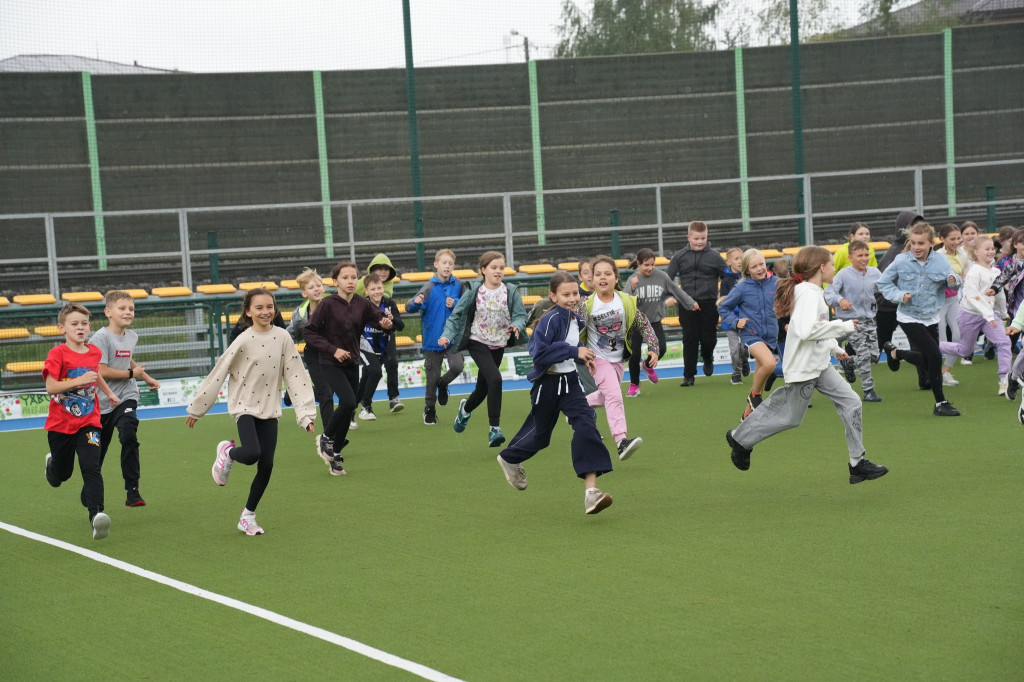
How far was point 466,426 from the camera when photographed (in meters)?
13.0

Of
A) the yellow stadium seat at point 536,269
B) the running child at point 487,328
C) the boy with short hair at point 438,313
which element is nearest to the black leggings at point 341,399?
the running child at point 487,328

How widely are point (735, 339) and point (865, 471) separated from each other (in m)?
7.25

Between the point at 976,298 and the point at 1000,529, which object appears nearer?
the point at 1000,529

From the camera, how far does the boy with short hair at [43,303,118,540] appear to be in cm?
810

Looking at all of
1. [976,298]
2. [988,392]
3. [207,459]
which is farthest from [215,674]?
[988,392]

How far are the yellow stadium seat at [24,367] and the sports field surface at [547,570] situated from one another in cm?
626

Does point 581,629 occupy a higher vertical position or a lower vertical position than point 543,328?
lower

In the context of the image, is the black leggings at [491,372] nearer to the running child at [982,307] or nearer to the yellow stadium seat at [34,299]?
the running child at [982,307]

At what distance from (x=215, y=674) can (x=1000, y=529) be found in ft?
15.1

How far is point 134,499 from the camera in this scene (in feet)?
Result: 29.9

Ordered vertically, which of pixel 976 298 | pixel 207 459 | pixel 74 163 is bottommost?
pixel 207 459

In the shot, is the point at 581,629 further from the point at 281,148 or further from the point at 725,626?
the point at 281,148

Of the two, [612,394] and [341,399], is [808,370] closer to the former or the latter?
[612,394]

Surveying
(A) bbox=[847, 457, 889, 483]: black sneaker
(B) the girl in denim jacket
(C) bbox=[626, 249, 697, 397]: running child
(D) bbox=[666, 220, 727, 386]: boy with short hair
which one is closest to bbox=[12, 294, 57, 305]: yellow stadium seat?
(C) bbox=[626, 249, 697, 397]: running child
